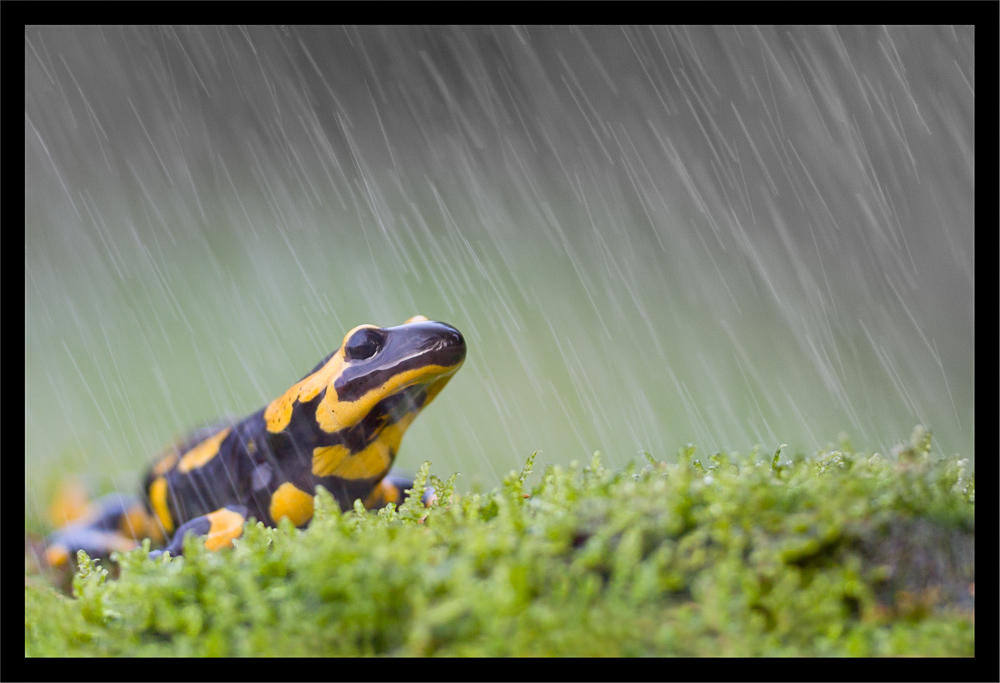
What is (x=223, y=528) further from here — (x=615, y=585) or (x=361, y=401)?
(x=615, y=585)

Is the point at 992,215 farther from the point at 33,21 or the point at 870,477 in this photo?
the point at 33,21

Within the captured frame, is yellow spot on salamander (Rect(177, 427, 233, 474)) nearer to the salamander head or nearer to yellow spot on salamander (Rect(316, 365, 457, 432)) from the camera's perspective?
the salamander head

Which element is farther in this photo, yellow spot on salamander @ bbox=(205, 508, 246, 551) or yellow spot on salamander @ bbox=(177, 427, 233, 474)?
yellow spot on salamander @ bbox=(177, 427, 233, 474)

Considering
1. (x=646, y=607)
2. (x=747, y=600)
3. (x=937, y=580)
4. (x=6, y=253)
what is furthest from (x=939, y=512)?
(x=6, y=253)

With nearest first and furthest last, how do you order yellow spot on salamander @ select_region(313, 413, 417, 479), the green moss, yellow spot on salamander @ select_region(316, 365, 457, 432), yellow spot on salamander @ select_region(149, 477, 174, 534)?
the green moss
yellow spot on salamander @ select_region(316, 365, 457, 432)
yellow spot on salamander @ select_region(313, 413, 417, 479)
yellow spot on salamander @ select_region(149, 477, 174, 534)

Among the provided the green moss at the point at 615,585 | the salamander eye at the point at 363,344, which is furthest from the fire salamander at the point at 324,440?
the green moss at the point at 615,585

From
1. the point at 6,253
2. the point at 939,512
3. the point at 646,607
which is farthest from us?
the point at 6,253

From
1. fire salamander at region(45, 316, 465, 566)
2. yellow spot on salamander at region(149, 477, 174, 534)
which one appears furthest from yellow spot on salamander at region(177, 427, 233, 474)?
yellow spot on salamander at region(149, 477, 174, 534)
